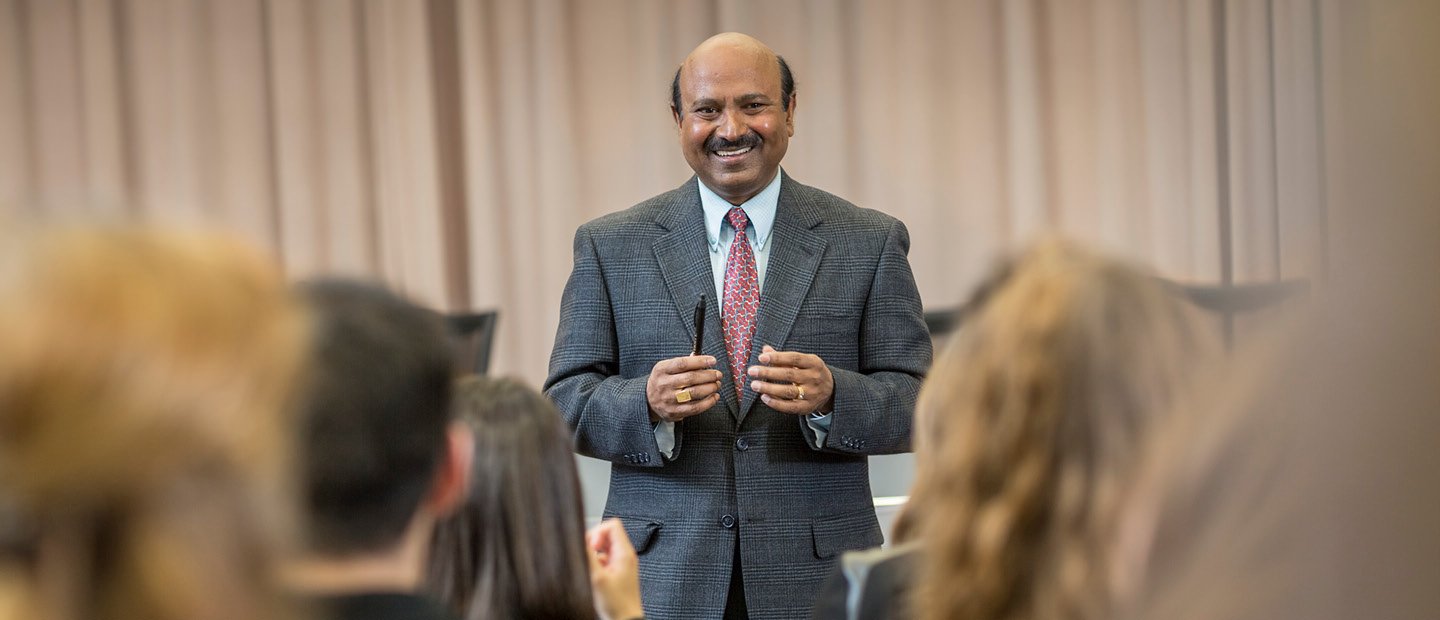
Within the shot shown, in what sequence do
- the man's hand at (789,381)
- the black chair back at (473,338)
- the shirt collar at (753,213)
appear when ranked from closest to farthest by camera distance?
the man's hand at (789,381) < the shirt collar at (753,213) < the black chair back at (473,338)

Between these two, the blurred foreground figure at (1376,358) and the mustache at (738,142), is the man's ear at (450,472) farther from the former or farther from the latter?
the mustache at (738,142)

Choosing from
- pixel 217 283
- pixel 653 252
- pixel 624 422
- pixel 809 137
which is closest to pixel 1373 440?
pixel 217 283

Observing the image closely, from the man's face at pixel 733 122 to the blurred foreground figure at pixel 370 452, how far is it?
1423 mm

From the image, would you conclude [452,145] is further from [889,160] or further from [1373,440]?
[1373,440]

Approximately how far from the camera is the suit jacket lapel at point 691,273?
2.32 metres

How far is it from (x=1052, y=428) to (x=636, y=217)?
1.58 meters

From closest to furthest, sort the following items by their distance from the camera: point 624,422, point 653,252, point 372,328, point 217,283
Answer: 1. point 217,283
2. point 372,328
3. point 624,422
4. point 653,252

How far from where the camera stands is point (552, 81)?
435cm

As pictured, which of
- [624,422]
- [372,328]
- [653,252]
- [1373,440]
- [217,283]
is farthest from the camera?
[653,252]

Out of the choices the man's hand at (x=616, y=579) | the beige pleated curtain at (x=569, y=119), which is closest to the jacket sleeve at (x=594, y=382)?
the man's hand at (x=616, y=579)

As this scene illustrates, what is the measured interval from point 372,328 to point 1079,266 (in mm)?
511

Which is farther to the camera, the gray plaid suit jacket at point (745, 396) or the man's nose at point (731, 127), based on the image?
the man's nose at point (731, 127)

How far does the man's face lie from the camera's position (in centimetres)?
238

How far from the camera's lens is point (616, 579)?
1.48 metres
